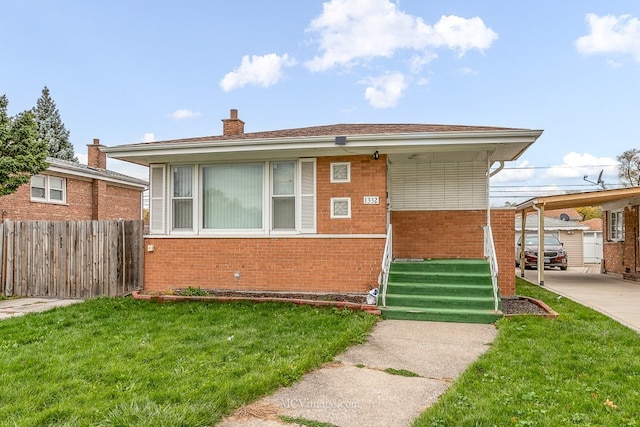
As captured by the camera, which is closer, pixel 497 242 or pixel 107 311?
pixel 107 311

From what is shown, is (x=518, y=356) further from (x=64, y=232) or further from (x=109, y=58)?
(x=109, y=58)

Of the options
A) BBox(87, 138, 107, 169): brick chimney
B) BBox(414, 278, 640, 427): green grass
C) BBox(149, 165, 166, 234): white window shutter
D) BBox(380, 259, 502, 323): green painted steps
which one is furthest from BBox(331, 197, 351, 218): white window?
BBox(87, 138, 107, 169): brick chimney

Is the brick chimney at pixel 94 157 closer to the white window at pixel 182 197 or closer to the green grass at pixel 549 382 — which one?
the white window at pixel 182 197

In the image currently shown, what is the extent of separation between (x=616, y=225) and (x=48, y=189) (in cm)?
2049

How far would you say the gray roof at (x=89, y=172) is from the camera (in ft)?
51.4

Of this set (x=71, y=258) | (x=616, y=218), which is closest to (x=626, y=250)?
(x=616, y=218)

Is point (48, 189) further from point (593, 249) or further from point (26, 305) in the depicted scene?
point (593, 249)

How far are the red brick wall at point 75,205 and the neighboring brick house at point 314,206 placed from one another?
24.9 ft

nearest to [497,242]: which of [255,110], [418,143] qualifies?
[418,143]

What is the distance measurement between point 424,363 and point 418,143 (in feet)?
13.5

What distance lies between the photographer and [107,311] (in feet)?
23.8

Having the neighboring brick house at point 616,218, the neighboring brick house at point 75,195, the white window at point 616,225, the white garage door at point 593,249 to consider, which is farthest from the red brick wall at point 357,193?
the white garage door at point 593,249

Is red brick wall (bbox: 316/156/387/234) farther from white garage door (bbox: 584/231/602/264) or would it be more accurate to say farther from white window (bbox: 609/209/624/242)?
white garage door (bbox: 584/231/602/264)

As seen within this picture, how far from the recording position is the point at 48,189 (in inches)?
608
